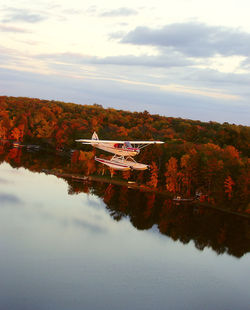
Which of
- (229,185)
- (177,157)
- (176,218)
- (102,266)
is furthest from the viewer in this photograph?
(177,157)

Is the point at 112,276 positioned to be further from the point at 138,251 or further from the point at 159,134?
the point at 159,134

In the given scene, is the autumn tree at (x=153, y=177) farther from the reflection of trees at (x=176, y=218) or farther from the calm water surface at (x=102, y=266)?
the calm water surface at (x=102, y=266)

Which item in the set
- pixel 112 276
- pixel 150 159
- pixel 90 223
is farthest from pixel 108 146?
pixel 150 159

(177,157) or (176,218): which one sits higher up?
(177,157)

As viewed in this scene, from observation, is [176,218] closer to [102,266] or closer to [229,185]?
[229,185]

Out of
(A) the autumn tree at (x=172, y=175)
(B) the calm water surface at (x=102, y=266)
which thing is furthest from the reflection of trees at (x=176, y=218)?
(A) the autumn tree at (x=172, y=175)

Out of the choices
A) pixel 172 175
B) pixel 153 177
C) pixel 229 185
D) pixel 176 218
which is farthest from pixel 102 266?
pixel 153 177
